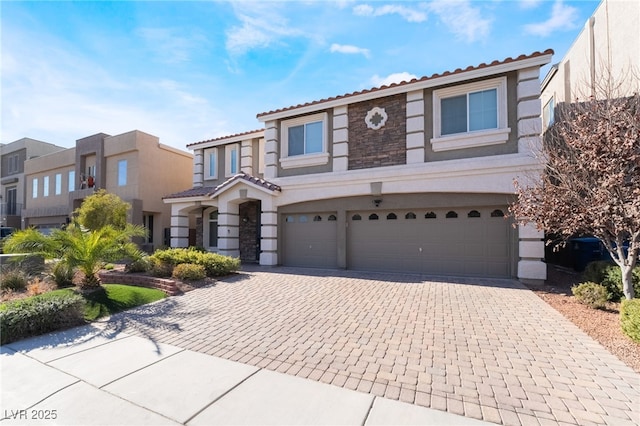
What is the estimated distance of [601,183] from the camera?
20.7ft

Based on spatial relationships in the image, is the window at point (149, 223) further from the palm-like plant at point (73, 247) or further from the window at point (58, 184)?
the palm-like plant at point (73, 247)

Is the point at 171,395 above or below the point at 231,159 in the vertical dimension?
below

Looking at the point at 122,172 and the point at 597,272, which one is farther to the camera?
the point at 122,172

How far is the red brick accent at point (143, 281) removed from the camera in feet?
29.5

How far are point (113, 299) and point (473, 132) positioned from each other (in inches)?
475

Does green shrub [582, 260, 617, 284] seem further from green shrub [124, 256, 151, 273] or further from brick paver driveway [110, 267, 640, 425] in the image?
green shrub [124, 256, 151, 273]

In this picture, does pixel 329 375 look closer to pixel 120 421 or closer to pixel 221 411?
pixel 221 411

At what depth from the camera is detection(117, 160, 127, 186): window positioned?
797 inches

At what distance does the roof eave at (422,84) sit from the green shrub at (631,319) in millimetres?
7831

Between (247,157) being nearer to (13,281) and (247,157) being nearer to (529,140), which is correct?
(13,281)

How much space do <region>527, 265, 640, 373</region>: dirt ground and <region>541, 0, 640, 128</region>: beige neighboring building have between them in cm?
537

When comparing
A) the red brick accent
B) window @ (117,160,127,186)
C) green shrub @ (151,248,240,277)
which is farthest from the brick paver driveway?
window @ (117,160,127,186)

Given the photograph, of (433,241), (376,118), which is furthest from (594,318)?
(376,118)

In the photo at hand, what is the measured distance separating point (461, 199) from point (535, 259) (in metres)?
2.90
